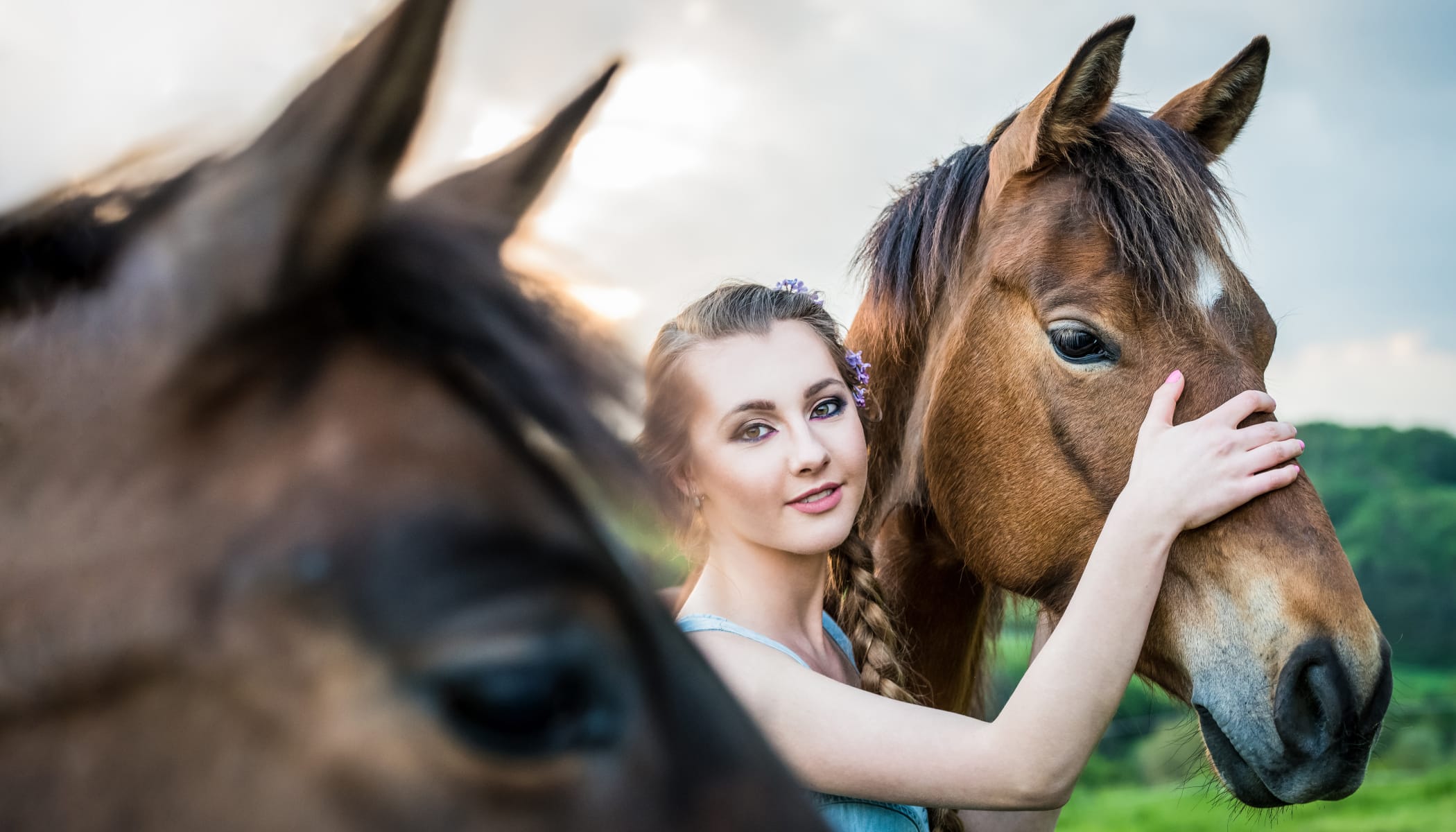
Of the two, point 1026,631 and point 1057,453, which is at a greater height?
point 1057,453

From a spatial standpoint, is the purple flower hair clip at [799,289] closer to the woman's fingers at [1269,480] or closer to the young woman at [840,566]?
the young woman at [840,566]

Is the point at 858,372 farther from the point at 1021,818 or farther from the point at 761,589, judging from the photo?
the point at 1021,818

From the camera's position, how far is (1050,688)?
1.28m

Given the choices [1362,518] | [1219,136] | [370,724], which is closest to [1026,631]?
[1219,136]

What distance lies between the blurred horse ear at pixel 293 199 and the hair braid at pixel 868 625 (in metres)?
1.31

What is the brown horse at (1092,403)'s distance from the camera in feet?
4.90

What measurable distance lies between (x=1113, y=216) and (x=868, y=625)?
930mm

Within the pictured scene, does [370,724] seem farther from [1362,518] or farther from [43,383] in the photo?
[1362,518]

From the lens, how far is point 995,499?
1881mm

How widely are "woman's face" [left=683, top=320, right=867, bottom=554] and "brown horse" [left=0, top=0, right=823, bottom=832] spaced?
3.03ft

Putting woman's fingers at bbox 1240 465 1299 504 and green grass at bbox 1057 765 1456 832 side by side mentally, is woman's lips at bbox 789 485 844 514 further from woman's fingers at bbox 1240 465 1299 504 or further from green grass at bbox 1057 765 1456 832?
green grass at bbox 1057 765 1456 832

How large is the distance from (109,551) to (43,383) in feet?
0.47

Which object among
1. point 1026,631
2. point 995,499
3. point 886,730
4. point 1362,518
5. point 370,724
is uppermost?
point 370,724

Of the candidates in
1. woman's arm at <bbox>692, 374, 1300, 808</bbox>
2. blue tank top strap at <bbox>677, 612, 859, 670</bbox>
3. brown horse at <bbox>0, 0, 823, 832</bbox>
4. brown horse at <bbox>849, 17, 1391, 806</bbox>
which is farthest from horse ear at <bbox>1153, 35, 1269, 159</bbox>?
brown horse at <bbox>0, 0, 823, 832</bbox>
